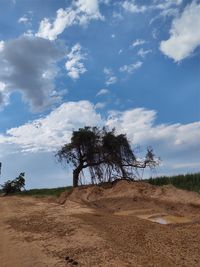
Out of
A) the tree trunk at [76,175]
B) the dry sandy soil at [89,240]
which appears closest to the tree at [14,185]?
the tree trunk at [76,175]

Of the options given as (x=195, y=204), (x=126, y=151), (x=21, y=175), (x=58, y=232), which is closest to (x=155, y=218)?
(x=195, y=204)

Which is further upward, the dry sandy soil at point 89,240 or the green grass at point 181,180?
the green grass at point 181,180

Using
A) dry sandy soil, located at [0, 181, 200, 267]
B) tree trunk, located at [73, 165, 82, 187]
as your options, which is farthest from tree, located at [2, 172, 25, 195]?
dry sandy soil, located at [0, 181, 200, 267]

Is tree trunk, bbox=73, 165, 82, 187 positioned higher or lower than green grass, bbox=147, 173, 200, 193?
higher

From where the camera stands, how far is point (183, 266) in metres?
8.41

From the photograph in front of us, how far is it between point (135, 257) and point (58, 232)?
3727 mm

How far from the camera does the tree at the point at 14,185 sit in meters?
40.6

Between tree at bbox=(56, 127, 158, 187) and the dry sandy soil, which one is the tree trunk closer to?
tree at bbox=(56, 127, 158, 187)

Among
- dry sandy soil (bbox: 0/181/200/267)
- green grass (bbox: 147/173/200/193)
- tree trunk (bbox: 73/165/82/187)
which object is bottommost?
dry sandy soil (bbox: 0/181/200/267)

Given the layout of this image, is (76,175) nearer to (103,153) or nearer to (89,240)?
(103,153)

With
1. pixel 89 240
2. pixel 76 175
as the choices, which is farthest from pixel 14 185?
pixel 89 240

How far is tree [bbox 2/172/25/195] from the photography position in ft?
133

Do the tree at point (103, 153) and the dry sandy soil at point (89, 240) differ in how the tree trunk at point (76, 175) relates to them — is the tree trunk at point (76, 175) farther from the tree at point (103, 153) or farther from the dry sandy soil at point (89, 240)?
the dry sandy soil at point (89, 240)

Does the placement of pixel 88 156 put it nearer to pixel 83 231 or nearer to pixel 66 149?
pixel 66 149
